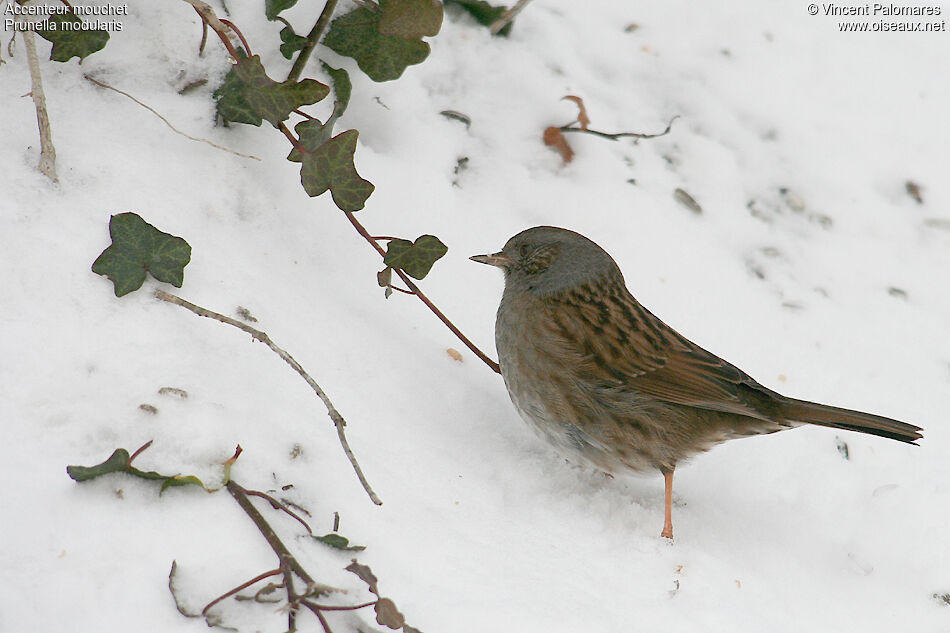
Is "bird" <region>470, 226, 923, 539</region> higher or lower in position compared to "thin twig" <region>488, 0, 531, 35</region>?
lower

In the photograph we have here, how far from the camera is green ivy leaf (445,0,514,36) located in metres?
4.59

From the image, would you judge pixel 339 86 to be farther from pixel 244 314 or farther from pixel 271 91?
pixel 244 314

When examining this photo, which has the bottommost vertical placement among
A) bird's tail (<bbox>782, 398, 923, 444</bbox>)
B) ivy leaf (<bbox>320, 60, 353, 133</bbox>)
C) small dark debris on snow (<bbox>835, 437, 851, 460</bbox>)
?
small dark debris on snow (<bbox>835, 437, 851, 460</bbox>)

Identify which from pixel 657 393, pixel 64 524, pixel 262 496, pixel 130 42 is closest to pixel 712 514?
pixel 657 393

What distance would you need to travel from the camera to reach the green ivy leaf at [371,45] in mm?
3572

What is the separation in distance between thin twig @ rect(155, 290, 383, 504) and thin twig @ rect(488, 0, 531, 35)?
2.34 meters

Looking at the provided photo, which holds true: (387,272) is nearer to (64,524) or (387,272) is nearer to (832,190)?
(64,524)

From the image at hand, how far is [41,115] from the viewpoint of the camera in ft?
9.80

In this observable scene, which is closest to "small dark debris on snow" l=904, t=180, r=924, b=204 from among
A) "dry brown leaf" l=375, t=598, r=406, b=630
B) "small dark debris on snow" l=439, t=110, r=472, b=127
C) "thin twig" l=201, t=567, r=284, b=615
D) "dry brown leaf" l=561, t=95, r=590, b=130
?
"dry brown leaf" l=561, t=95, r=590, b=130

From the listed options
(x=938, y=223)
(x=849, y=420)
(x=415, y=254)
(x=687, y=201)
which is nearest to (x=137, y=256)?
(x=415, y=254)

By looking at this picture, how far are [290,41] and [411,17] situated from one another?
0.48 m

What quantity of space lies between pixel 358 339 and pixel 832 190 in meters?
2.79

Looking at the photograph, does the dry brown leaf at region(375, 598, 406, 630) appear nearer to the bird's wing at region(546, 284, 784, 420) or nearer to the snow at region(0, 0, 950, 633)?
the snow at region(0, 0, 950, 633)

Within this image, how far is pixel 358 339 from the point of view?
129 inches
